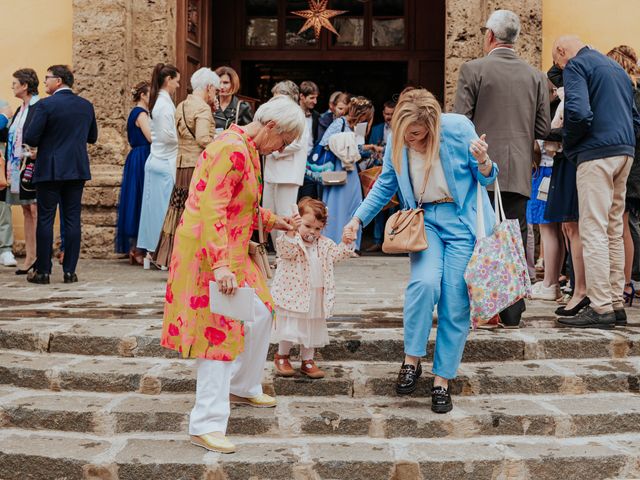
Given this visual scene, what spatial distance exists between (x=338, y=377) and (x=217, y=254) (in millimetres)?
1308

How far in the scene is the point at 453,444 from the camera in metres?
4.34

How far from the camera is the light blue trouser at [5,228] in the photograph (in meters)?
9.46

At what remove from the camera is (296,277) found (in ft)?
15.7

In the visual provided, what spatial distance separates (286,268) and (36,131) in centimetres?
364

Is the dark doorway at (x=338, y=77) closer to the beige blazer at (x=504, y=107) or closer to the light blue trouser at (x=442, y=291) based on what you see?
the beige blazer at (x=504, y=107)

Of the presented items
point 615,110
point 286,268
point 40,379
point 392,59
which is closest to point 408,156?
point 286,268

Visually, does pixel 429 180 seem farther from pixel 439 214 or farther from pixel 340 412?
pixel 340 412

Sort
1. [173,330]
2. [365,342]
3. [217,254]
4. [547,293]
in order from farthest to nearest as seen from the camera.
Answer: [547,293]
[365,342]
[173,330]
[217,254]

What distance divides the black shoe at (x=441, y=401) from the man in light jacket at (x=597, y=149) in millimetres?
1509

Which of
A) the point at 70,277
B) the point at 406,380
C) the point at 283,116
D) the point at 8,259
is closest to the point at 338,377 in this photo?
the point at 406,380

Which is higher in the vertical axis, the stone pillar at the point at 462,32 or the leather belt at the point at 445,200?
the stone pillar at the point at 462,32

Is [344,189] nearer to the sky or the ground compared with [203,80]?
nearer to the ground

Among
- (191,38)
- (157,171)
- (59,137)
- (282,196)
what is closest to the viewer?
(59,137)

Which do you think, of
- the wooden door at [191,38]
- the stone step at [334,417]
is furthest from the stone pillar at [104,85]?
the stone step at [334,417]
